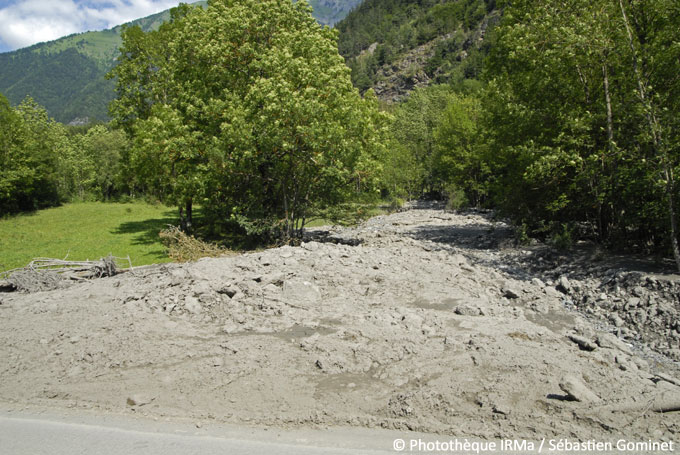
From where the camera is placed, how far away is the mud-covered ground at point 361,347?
5.28 meters

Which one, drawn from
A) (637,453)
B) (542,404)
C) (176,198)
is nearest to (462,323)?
(542,404)

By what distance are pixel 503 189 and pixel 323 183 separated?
761 cm

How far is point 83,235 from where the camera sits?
88.7 feet

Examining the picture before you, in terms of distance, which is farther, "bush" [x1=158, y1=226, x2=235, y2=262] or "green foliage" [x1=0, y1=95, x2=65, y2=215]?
"green foliage" [x1=0, y1=95, x2=65, y2=215]

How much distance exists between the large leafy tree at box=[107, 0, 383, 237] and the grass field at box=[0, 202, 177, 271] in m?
4.53

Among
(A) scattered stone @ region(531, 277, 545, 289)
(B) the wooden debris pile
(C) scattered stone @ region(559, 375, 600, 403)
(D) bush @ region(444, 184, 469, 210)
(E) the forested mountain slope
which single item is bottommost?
(D) bush @ region(444, 184, 469, 210)

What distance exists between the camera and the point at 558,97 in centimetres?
1491

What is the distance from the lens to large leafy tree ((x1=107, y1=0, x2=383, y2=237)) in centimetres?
1483

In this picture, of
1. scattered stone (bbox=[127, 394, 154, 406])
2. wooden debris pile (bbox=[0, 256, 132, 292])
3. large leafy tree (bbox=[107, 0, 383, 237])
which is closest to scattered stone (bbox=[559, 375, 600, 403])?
scattered stone (bbox=[127, 394, 154, 406])

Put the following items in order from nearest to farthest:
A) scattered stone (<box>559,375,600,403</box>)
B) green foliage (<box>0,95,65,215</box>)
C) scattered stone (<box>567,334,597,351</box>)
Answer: scattered stone (<box>559,375,600,403</box>)
scattered stone (<box>567,334,597,351</box>)
green foliage (<box>0,95,65,215</box>)

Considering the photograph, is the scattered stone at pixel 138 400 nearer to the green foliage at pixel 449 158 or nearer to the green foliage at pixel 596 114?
the green foliage at pixel 596 114

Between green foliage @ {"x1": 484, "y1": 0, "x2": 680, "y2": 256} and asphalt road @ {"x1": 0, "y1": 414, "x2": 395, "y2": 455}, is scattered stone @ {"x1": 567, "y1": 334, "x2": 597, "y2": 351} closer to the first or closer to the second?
asphalt road @ {"x1": 0, "y1": 414, "x2": 395, "y2": 455}

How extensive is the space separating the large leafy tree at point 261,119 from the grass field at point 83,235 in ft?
14.9

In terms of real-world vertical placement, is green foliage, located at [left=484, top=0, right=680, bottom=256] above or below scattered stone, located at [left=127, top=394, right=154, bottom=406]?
above
